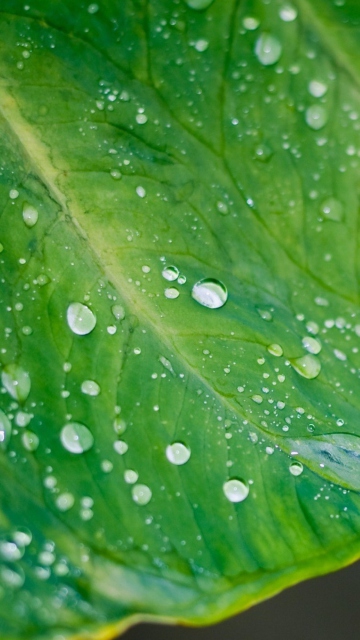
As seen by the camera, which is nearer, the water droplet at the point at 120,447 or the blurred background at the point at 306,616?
the water droplet at the point at 120,447

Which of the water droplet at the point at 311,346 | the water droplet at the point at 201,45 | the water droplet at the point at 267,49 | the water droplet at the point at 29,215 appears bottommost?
the water droplet at the point at 311,346

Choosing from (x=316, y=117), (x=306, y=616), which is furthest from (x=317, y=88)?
(x=306, y=616)

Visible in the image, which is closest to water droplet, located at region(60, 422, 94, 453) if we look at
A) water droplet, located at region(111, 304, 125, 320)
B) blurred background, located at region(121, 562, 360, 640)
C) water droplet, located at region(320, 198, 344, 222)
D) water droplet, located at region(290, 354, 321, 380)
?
water droplet, located at region(111, 304, 125, 320)

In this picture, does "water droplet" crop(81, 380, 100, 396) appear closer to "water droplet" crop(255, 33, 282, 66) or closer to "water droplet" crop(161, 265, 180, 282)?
"water droplet" crop(161, 265, 180, 282)

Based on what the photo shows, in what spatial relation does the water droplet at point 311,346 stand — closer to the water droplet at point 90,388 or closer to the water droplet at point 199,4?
the water droplet at point 90,388

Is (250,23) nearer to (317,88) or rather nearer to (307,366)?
(317,88)

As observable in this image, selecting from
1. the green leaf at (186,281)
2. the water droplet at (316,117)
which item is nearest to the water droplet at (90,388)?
the green leaf at (186,281)

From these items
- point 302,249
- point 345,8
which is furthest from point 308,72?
point 302,249
